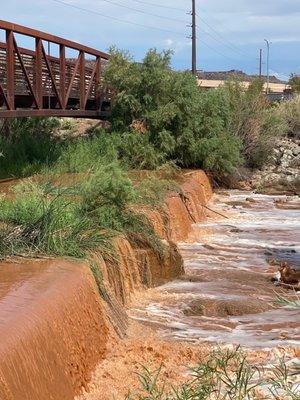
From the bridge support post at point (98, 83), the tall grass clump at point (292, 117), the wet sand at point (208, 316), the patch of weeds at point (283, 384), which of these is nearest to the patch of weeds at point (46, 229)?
the wet sand at point (208, 316)

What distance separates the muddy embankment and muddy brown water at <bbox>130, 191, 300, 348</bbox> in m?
0.54

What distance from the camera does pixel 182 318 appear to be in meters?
10.8

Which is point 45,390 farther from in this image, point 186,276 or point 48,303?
point 186,276

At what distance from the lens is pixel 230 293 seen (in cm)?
1228

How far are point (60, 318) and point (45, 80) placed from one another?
41.5 ft

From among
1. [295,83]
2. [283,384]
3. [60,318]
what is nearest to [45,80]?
[60,318]

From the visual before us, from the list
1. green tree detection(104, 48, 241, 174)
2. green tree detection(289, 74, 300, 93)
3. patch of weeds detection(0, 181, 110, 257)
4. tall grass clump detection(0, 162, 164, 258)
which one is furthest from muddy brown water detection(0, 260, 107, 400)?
green tree detection(289, 74, 300, 93)

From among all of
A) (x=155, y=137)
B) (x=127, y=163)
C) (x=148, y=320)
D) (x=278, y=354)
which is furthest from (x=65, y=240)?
(x=155, y=137)

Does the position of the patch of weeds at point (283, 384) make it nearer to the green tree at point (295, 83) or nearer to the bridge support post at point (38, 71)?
the bridge support post at point (38, 71)

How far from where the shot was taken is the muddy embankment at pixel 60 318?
6.57 meters

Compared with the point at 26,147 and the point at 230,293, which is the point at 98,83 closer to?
the point at 26,147

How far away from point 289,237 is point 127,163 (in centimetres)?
619

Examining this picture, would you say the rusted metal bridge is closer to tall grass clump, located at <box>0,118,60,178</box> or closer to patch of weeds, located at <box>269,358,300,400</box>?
tall grass clump, located at <box>0,118,60,178</box>

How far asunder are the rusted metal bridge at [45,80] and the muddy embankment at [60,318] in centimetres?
519
